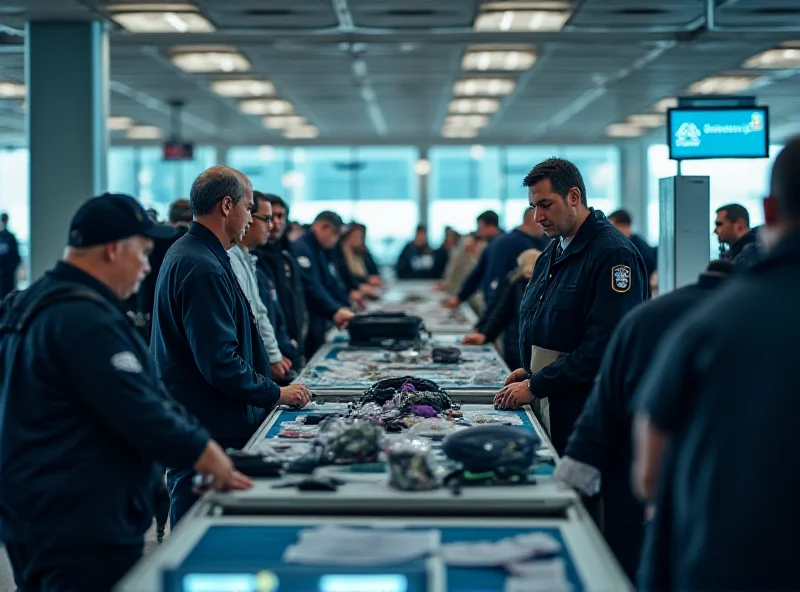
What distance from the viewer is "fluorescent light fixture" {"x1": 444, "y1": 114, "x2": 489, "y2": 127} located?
16516 mm

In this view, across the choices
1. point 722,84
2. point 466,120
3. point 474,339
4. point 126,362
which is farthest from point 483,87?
point 126,362

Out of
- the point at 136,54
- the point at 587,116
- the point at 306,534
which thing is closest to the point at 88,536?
the point at 306,534

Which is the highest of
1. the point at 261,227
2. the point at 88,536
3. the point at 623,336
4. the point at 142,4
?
the point at 142,4

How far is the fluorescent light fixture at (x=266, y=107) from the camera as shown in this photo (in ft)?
46.0

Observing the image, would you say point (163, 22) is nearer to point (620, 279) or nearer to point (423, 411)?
point (423, 411)

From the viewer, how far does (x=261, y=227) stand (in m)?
4.89

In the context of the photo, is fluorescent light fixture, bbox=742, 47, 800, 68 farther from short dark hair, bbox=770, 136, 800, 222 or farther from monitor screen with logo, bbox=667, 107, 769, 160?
short dark hair, bbox=770, 136, 800, 222

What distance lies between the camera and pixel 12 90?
820 centimetres

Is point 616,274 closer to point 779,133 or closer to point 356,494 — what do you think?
point 356,494

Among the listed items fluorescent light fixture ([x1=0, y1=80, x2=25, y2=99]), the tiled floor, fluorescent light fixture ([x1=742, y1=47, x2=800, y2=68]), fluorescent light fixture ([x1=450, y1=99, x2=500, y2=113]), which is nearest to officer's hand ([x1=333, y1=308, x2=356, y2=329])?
the tiled floor

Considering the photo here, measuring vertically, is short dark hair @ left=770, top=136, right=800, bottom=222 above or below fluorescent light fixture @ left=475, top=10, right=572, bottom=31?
below

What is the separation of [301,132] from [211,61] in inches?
356

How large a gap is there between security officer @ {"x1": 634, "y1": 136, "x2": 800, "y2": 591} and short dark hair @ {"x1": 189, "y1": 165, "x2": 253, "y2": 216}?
7.79 ft

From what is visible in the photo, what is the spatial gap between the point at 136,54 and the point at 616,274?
7.12 m
